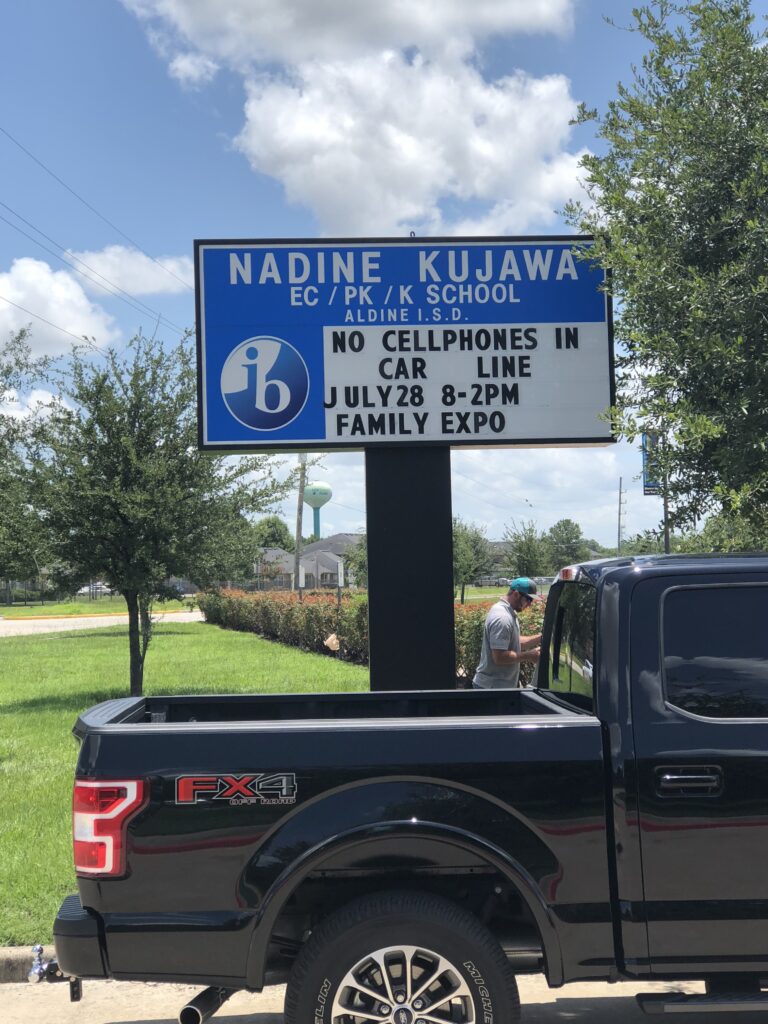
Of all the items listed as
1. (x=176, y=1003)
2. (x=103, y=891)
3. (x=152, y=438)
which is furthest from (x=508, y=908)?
(x=152, y=438)

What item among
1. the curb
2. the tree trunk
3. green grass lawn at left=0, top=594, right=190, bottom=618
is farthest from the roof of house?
the curb

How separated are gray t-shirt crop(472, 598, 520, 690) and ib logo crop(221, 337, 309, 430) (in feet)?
7.16

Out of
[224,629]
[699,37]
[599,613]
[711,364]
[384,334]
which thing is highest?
[699,37]

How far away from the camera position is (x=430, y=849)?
3262 mm

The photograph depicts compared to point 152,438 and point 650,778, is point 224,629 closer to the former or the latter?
point 152,438

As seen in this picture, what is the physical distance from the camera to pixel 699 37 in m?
6.50

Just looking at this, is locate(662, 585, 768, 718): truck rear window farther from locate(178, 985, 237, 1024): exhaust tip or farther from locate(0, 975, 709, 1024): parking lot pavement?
locate(178, 985, 237, 1024): exhaust tip

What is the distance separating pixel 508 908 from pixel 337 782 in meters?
A: 0.90

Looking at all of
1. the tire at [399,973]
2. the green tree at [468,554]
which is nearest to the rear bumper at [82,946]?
the tire at [399,973]

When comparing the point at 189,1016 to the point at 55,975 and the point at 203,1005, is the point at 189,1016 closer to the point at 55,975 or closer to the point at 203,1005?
the point at 203,1005

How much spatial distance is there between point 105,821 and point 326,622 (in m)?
19.0

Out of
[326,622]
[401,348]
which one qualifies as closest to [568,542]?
[326,622]

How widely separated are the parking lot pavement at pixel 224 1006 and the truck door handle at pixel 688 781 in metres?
1.50

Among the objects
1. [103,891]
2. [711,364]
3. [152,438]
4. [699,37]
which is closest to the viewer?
[103,891]
